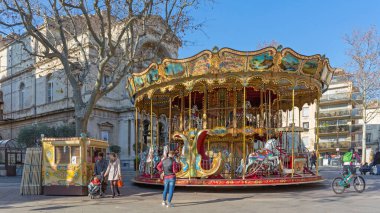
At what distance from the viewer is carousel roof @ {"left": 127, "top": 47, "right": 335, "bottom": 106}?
13.6 m

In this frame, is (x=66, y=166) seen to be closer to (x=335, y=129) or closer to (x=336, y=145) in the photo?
(x=336, y=145)

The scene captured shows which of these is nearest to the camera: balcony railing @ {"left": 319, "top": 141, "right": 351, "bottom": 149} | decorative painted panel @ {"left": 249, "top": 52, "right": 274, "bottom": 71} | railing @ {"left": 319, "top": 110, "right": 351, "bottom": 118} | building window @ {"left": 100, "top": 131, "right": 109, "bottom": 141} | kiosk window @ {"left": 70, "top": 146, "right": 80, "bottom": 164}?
kiosk window @ {"left": 70, "top": 146, "right": 80, "bottom": 164}

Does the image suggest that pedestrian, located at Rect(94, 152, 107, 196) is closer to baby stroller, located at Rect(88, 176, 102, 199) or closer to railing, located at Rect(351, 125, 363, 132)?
baby stroller, located at Rect(88, 176, 102, 199)

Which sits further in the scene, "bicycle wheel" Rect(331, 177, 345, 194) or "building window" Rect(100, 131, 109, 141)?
"building window" Rect(100, 131, 109, 141)

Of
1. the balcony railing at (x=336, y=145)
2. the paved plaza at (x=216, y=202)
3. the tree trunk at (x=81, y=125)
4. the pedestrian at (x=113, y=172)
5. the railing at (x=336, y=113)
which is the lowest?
the balcony railing at (x=336, y=145)

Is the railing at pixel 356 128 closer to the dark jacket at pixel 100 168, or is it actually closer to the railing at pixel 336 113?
the railing at pixel 336 113

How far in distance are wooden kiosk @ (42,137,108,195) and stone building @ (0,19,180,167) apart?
21.9 m

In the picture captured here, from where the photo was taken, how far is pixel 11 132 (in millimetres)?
43062

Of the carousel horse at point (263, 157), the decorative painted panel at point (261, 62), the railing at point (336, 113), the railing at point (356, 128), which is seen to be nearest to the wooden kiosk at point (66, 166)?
the carousel horse at point (263, 157)

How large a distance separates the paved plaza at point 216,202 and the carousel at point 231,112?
130 centimetres

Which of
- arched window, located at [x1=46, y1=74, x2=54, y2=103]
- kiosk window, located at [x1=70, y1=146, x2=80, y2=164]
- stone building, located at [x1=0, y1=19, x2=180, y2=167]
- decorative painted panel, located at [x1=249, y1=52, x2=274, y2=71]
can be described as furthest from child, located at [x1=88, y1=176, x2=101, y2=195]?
arched window, located at [x1=46, y1=74, x2=54, y2=103]

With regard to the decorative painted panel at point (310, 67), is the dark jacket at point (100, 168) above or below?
below

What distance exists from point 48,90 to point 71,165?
96.4 ft

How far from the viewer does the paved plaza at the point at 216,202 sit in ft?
30.7
